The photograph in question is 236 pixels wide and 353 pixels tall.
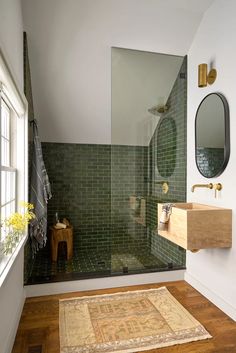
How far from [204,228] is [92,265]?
1.49 metres

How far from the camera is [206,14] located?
2.63m

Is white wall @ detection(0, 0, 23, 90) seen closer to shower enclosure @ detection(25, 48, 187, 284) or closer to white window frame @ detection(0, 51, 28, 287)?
white window frame @ detection(0, 51, 28, 287)

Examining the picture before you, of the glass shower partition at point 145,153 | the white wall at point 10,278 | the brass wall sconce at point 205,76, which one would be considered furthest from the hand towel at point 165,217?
the white wall at point 10,278

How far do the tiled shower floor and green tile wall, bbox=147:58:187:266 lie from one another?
193 millimetres

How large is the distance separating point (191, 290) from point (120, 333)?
110 cm

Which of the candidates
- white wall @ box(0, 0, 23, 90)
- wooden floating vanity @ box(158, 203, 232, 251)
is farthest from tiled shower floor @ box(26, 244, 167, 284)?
white wall @ box(0, 0, 23, 90)

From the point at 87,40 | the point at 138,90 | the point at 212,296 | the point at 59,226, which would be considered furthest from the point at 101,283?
the point at 87,40

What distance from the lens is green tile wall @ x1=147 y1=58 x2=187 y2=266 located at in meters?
3.08

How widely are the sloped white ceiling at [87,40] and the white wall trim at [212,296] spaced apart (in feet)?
7.33

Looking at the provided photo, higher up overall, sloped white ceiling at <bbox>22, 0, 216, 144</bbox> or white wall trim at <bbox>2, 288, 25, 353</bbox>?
sloped white ceiling at <bbox>22, 0, 216, 144</bbox>

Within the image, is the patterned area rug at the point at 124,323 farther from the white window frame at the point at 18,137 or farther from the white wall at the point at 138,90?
the white wall at the point at 138,90

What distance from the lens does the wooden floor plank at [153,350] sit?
1.83 m

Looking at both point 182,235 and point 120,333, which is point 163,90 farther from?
point 120,333

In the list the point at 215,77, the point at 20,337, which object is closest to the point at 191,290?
the point at 20,337
